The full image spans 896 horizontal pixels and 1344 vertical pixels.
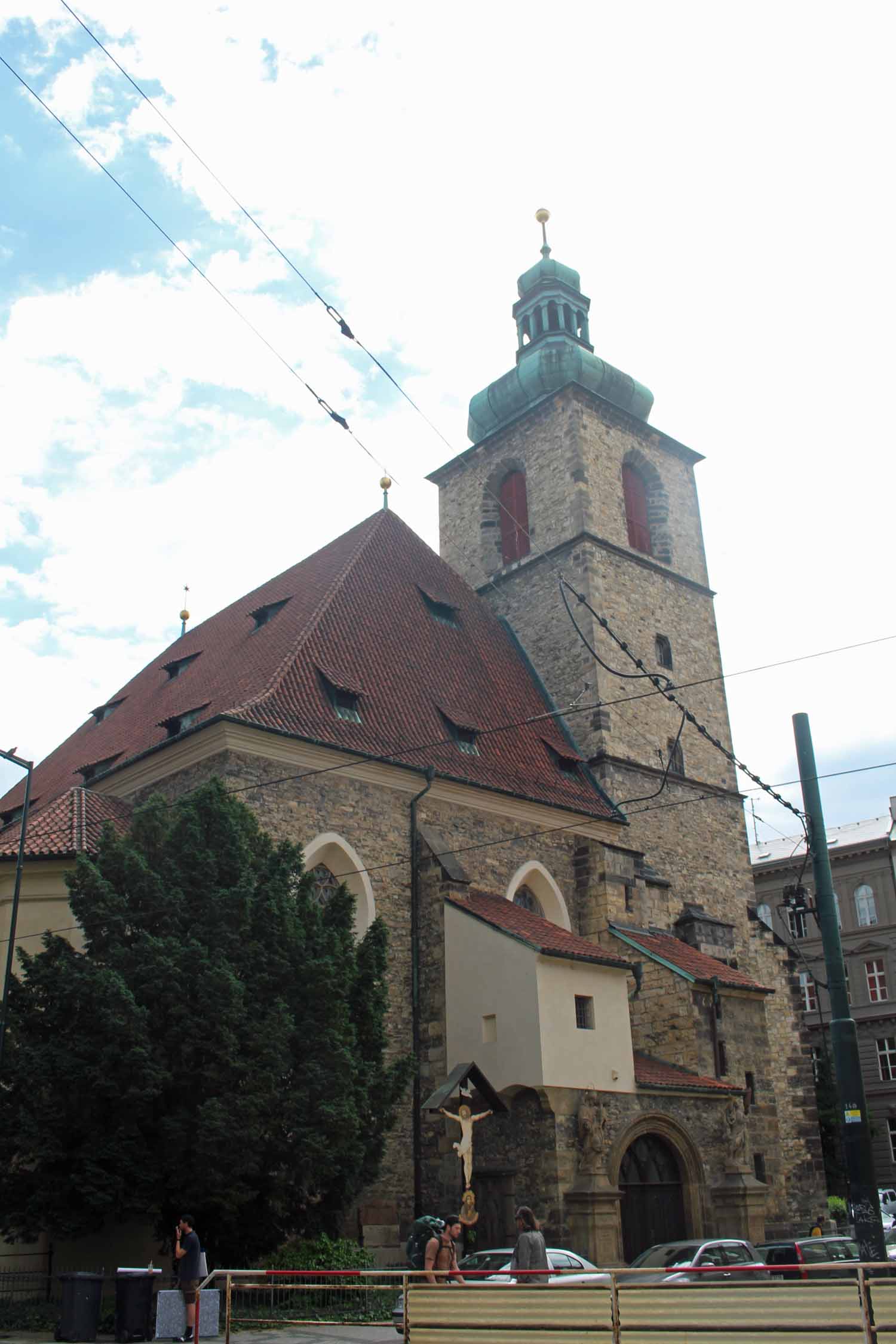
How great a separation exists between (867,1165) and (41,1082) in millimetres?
8236

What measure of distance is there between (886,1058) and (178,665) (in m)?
29.2

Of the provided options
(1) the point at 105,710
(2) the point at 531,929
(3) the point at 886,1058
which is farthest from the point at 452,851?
(3) the point at 886,1058

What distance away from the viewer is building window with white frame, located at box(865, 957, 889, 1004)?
138ft

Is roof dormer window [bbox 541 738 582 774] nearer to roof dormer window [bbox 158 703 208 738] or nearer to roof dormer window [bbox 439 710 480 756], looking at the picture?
roof dormer window [bbox 439 710 480 756]

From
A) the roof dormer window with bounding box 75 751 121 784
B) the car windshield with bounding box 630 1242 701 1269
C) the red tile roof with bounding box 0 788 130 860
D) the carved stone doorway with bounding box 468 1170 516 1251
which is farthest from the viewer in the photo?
the roof dormer window with bounding box 75 751 121 784

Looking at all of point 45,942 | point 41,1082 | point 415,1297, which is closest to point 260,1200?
point 41,1082

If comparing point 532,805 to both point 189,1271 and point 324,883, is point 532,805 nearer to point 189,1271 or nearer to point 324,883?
point 324,883

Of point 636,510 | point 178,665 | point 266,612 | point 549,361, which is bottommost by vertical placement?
point 178,665

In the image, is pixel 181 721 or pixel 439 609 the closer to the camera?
pixel 181 721

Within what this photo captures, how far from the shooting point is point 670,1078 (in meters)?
17.9

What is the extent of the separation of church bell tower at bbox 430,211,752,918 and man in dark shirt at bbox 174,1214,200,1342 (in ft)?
43.4

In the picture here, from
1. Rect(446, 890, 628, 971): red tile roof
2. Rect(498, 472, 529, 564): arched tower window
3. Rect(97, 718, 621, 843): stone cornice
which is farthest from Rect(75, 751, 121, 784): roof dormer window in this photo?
Rect(498, 472, 529, 564): arched tower window

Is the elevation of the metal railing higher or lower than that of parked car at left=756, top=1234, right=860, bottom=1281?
higher

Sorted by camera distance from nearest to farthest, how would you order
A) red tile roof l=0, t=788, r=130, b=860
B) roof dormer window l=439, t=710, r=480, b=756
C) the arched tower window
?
red tile roof l=0, t=788, r=130, b=860 < roof dormer window l=439, t=710, r=480, b=756 < the arched tower window
